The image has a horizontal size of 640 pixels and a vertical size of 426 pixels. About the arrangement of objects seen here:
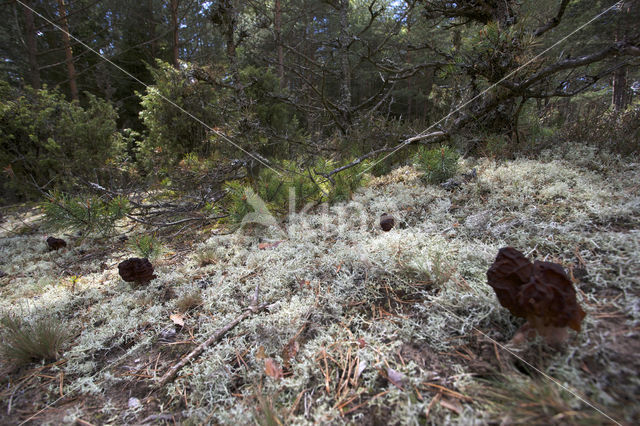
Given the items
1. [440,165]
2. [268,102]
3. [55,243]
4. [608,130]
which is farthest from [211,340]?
[268,102]

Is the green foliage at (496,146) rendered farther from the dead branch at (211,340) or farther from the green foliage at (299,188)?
the dead branch at (211,340)

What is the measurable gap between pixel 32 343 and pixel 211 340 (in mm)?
842

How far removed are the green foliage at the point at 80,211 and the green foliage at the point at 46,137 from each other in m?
3.85

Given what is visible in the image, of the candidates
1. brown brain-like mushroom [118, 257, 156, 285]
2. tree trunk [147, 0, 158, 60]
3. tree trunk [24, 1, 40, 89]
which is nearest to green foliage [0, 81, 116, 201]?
tree trunk [24, 1, 40, 89]

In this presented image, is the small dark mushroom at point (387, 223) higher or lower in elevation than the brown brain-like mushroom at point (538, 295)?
lower

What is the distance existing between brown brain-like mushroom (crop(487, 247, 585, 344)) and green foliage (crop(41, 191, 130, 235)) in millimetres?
2747

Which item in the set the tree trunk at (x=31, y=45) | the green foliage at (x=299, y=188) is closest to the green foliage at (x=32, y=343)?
the green foliage at (x=299, y=188)

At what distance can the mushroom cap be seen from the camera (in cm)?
83

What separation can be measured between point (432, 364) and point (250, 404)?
64 centimetres

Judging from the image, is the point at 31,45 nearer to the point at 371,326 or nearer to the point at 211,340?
the point at 211,340

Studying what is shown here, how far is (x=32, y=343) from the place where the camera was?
1.27 meters

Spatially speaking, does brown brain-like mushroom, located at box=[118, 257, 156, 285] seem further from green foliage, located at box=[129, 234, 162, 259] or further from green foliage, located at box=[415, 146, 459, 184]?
green foliage, located at box=[415, 146, 459, 184]

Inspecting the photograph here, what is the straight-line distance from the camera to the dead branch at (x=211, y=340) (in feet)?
3.66

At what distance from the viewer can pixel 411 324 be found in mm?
1140
